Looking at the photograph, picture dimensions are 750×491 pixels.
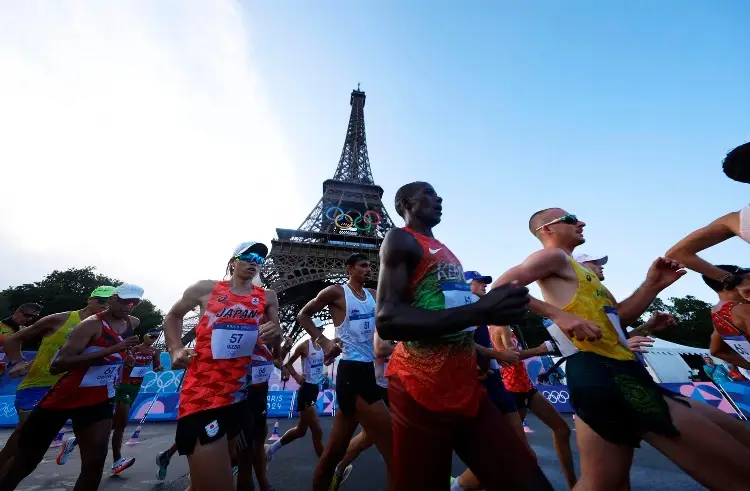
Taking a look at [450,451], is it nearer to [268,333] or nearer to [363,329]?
[268,333]

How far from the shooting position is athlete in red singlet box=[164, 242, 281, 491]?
217cm

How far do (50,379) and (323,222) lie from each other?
95.1 feet

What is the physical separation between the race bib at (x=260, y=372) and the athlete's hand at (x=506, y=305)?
325cm

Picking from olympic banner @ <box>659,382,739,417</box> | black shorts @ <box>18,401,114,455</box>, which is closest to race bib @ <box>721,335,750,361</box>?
black shorts @ <box>18,401,114,455</box>

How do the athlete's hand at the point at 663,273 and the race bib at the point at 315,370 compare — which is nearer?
the athlete's hand at the point at 663,273

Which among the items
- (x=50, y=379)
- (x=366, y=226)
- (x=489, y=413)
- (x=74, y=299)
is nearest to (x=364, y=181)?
(x=366, y=226)

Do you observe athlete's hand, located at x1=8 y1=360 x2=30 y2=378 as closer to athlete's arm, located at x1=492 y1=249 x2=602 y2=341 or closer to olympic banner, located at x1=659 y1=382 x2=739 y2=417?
athlete's arm, located at x1=492 y1=249 x2=602 y2=341

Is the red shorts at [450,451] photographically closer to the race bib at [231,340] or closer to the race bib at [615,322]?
the race bib at [615,322]

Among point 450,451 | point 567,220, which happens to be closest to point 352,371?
point 450,451

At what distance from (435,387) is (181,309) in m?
2.23

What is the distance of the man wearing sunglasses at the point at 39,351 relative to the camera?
13.9ft

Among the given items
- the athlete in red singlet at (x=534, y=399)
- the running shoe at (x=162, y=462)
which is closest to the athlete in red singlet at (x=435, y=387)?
the athlete in red singlet at (x=534, y=399)

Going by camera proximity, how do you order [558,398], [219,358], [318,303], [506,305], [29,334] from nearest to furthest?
[506,305]
[219,358]
[318,303]
[29,334]
[558,398]

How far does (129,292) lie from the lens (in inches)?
153
